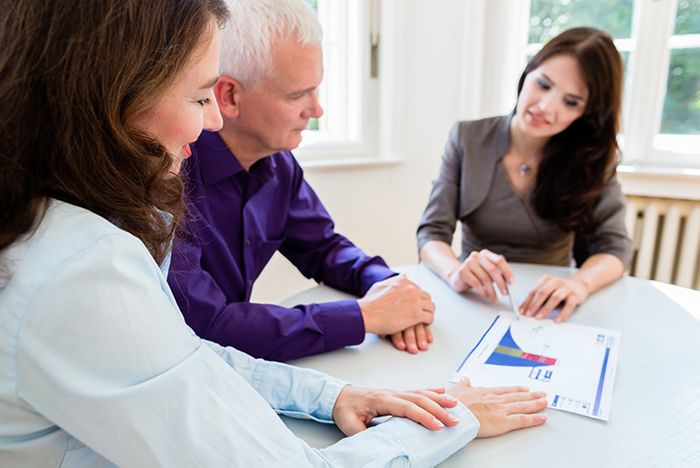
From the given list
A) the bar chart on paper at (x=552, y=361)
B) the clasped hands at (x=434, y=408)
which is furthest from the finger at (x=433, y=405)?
the bar chart on paper at (x=552, y=361)

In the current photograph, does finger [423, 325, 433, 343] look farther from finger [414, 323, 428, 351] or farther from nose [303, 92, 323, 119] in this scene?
nose [303, 92, 323, 119]

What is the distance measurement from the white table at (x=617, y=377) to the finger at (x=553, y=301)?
5cm

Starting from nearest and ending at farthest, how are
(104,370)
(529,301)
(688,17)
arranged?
(104,370), (529,301), (688,17)

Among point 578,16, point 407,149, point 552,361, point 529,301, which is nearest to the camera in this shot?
point 552,361

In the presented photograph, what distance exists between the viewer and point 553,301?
3.46ft

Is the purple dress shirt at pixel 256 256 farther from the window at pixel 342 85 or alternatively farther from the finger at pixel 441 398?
the window at pixel 342 85

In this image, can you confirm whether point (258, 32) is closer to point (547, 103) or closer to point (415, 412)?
point (415, 412)

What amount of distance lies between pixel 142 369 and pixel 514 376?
1.90ft

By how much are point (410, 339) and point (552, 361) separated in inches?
9.3

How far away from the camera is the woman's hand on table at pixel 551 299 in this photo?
1.05 meters

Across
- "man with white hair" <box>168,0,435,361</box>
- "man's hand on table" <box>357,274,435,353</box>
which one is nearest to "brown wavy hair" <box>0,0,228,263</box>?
"man with white hair" <box>168,0,435,361</box>

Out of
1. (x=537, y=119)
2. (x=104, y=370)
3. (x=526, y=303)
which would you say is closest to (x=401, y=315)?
(x=526, y=303)

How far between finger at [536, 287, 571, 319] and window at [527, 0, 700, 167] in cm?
137

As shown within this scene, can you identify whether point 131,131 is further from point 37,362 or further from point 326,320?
point 326,320
